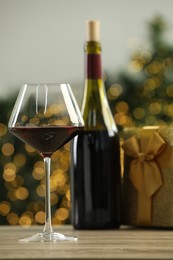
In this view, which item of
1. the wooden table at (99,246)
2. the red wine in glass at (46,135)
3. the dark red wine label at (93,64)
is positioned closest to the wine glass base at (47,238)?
the wooden table at (99,246)

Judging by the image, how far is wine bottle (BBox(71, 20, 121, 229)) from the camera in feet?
4.56

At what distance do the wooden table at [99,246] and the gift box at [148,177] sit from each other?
5cm

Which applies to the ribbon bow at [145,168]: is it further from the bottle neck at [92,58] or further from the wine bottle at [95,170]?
the bottle neck at [92,58]

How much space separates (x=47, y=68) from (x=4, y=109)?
71 cm

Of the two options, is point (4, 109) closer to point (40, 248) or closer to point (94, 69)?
point (94, 69)

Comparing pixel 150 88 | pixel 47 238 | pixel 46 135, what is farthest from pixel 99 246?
pixel 150 88

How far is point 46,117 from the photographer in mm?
1232

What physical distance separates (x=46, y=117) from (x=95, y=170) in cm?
20

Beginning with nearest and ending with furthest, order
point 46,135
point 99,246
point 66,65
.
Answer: point 99,246 → point 46,135 → point 66,65

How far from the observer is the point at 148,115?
2.54 m

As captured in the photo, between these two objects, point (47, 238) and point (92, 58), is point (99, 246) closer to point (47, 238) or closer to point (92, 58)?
point (47, 238)

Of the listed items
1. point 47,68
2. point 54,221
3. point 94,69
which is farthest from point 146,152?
point 47,68

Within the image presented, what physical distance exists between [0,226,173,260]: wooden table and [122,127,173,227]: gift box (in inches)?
1.8

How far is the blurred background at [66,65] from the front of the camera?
2.54m
